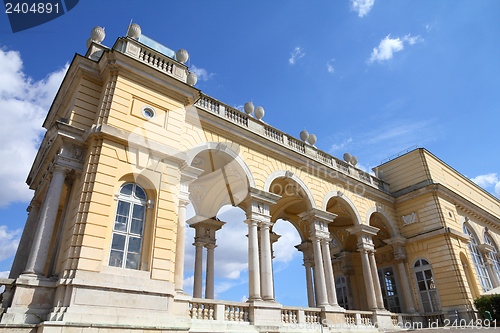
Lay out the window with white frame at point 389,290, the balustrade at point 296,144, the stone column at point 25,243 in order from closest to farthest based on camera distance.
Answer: the stone column at point 25,243 → the balustrade at point 296,144 → the window with white frame at point 389,290

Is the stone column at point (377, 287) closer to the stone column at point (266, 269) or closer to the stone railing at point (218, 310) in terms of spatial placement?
the stone column at point (266, 269)

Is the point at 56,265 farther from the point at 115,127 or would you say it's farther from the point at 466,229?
the point at 466,229

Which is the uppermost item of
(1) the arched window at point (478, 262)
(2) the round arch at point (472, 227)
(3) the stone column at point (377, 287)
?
(2) the round arch at point (472, 227)

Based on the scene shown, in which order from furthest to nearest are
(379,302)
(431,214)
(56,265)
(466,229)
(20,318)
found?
1. (466,229)
2. (431,214)
3. (379,302)
4. (56,265)
5. (20,318)

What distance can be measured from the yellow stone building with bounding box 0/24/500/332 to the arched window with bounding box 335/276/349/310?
40 centimetres

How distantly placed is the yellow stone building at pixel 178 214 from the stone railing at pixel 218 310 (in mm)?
41

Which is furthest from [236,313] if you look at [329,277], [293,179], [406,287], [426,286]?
[426,286]

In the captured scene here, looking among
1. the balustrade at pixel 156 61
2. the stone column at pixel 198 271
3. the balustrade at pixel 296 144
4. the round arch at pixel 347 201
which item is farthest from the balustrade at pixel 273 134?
the stone column at pixel 198 271

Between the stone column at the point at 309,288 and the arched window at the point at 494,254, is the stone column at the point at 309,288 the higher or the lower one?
the lower one

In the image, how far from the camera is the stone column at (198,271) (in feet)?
51.9

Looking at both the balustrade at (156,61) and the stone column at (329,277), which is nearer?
the balustrade at (156,61)

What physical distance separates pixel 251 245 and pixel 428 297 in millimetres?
11664

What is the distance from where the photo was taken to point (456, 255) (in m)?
18.7

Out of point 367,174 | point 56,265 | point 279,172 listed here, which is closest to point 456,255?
point 367,174
